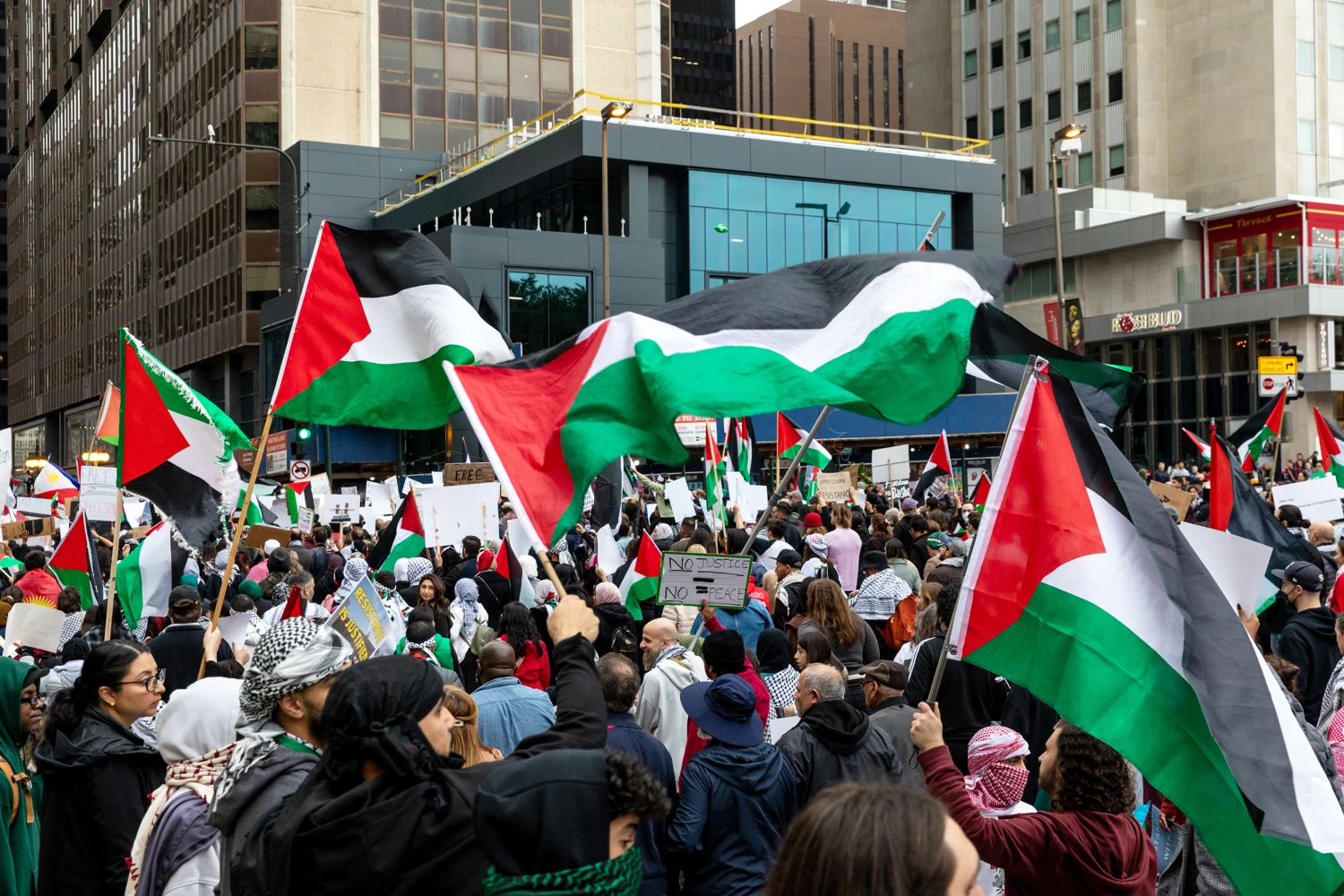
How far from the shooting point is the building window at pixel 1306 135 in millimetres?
62781

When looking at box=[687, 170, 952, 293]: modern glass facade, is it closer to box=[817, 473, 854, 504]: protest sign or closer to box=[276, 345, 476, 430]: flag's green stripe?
box=[817, 473, 854, 504]: protest sign

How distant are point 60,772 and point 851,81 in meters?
183

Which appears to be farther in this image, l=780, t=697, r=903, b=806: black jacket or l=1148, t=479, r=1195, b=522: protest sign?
l=1148, t=479, r=1195, b=522: protest sign

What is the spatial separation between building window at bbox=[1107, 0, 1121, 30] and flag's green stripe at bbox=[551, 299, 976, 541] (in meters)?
65.8

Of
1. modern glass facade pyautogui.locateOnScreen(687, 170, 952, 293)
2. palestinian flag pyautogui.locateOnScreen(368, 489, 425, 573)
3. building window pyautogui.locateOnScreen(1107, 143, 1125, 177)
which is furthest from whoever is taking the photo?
building window pyautogui.locateOnScreen(1107, 143, 1125, 177)

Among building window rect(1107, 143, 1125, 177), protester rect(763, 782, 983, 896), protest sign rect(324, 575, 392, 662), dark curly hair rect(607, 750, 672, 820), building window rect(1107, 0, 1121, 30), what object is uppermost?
building window rect(1107, 0, 1121, 30)

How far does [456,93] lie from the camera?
60594mm

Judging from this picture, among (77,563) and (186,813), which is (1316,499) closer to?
(77,563)

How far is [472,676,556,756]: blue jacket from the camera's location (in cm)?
622

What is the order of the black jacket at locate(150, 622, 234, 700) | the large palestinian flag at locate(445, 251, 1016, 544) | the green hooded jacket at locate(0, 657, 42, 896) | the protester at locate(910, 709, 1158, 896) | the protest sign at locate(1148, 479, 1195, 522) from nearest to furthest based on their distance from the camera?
1. the protester at locate(910, 709, 1158, 896)
2. the green hooded jacket at locate(0, 657, 42, 896)
3. the large palestinian flag at locate(445, 251, 1016, 544)
4. the black jacket at locate(150, 622, 234, 700)
5. the protest sign at locate(1148, 479, 1195, 522)

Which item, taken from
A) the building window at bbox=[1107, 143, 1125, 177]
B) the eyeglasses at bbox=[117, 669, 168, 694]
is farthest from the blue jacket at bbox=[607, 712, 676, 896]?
the building window at bbox=[1107, 143, 1125, 177]

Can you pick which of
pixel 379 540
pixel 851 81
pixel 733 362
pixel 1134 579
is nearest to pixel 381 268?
pixel 733 362

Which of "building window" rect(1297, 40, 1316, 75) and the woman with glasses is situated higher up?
"building window" rect(1297, 40, 1316, 75)

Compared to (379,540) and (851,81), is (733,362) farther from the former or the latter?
(851,81)
